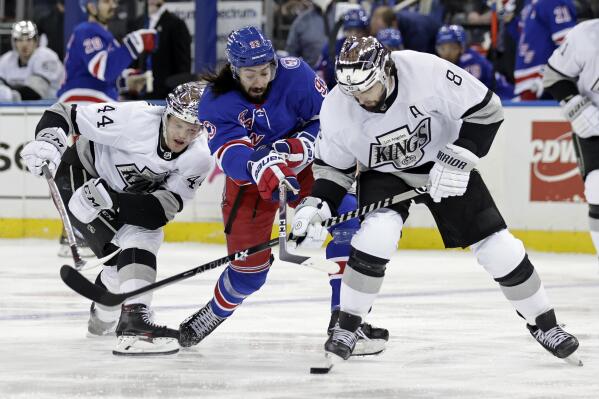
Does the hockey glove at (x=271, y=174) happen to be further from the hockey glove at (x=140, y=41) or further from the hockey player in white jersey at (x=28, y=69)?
the hockey player in white jersey at (x=28, y=69)

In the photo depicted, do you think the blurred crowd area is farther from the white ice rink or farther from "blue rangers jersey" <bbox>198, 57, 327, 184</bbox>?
"blue rangers jersey" <bbox>198, 57, 327, 184</bbox>

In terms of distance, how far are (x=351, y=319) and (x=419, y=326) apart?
1.10 meters

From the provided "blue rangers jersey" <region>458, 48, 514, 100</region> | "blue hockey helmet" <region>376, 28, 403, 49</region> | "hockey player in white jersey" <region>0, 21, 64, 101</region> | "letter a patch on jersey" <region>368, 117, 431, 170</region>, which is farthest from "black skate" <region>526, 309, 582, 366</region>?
"hockey player in white jersey" <region>0, 21, 64, 101</region>

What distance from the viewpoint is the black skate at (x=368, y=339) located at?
14.4 ft

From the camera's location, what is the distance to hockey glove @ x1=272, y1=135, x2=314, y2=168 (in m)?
4.45

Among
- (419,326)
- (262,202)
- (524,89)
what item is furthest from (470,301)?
(524,89)

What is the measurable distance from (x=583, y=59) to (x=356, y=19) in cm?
265

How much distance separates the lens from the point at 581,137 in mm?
5941

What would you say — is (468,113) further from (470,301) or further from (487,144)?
(470,301)

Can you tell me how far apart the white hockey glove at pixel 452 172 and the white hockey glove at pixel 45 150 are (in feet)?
4.54

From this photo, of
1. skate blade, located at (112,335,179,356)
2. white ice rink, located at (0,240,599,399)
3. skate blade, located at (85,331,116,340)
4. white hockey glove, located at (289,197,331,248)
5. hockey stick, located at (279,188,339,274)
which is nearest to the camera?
white ice rink, located at (0,240,599,399)

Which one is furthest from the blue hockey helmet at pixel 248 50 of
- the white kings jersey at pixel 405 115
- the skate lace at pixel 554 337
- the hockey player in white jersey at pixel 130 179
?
the skate lace at pixel 554 337

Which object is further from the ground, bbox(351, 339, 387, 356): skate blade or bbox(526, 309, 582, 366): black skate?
bbox(526, 309, 582, 366): black skate

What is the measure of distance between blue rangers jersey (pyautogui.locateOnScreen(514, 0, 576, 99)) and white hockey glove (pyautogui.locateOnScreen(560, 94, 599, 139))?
90.8 inches
